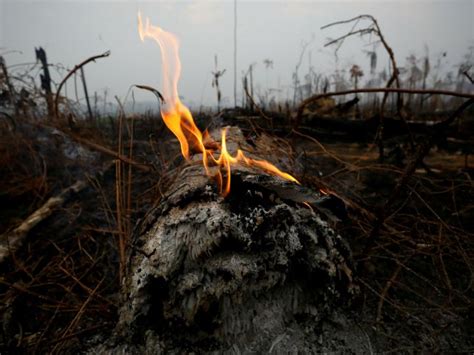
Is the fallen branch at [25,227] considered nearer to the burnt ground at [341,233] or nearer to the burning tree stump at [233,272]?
the burnt ground at [341,233]

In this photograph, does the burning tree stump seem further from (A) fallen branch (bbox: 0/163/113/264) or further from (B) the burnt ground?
(A) fallen branch (bbox: 0/163/113/264)

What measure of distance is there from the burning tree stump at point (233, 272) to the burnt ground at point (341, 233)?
15 centimetres

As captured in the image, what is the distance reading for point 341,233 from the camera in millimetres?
2062

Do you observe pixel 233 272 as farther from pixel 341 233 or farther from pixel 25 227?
pixel 25 227

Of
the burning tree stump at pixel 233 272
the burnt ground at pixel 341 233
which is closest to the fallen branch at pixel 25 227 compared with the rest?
the burnt ground at pixel 341 233

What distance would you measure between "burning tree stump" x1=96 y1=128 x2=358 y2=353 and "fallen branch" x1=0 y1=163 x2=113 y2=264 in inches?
52.6

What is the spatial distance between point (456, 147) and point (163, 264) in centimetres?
544

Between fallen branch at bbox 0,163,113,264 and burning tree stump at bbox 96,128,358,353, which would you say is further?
fallen branch at bbox 0,163,113,264

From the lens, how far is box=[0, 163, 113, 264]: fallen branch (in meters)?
1.87

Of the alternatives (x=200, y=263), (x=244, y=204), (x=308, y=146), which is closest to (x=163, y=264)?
(x=200, y=263)

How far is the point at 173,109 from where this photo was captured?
4.54ft

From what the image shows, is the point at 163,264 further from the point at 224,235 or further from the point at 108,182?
the point at 108,182

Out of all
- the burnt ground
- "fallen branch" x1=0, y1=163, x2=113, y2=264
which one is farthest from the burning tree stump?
"fallen branch" x1=0, y1=163, x2=113, y2=264

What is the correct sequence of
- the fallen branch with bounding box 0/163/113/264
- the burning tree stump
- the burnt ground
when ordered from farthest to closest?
1. the fallen branch with bounding box 0/163/113/264
2. the burnt ground
3. the burning tree stump
